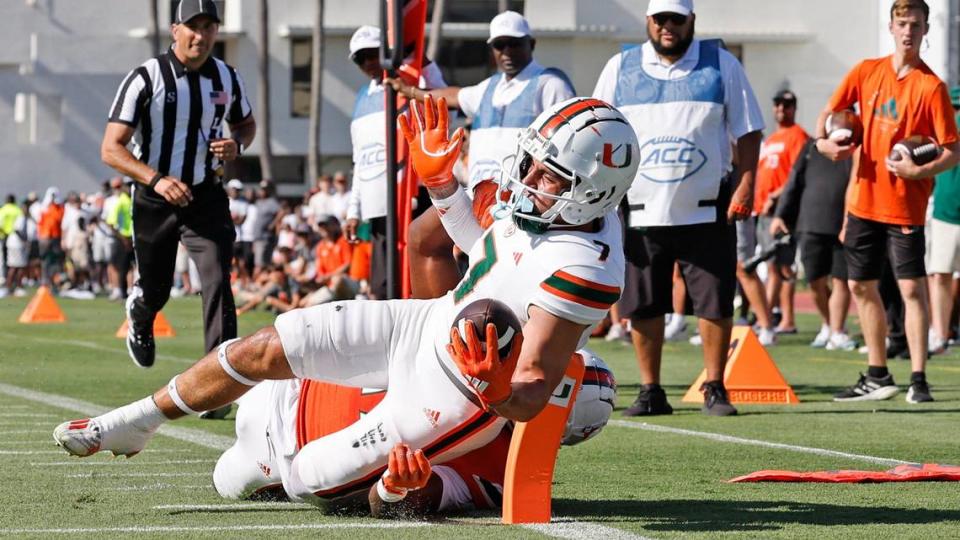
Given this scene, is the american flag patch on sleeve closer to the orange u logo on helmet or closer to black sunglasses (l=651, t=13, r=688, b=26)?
black sunglasses (l=651, t=13, r=688, b=26)

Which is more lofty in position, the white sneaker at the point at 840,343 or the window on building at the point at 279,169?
the white sneaker at the point at 840,343

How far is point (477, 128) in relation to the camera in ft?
32.7

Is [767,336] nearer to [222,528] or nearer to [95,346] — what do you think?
[95,346]

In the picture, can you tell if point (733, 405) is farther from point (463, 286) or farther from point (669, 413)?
point (463, 286)

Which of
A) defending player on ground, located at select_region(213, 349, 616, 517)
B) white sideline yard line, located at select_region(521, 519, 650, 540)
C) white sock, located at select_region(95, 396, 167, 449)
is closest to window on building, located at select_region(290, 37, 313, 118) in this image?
defending player on ground, located at select_region(213, 349, 616, 517)

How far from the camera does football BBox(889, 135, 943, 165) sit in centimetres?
915

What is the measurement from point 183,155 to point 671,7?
2.61 metres

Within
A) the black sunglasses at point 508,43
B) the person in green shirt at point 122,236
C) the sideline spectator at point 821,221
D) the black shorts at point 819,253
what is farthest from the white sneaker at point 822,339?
the person in green shirt at point 122,236

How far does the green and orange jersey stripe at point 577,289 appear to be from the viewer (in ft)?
15.8

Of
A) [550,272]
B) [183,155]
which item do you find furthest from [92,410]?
[550,272]

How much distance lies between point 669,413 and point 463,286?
391 centimetres

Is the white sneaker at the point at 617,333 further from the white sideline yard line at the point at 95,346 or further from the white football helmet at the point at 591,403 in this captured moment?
the white football helmet at the point at 591,403

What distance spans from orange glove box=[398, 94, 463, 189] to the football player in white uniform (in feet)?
1.08

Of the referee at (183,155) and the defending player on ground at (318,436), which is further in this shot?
the referee at (183,155)
